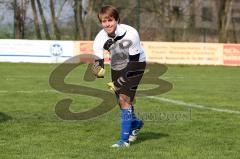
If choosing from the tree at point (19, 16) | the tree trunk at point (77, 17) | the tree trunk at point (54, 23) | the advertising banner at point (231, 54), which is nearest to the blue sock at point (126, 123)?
the advertising banner at point (231, 54)

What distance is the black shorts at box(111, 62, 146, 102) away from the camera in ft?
25.1

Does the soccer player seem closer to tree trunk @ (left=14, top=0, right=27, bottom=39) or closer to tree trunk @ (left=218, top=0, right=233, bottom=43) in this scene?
tree trunk @ (left=14, top=0, right=27, bottom=39)

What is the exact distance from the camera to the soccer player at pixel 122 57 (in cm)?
741

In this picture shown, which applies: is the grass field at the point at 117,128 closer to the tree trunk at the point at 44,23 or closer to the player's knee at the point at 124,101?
the player's knee at the point at 124,101

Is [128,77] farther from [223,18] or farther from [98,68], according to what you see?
[223,18]

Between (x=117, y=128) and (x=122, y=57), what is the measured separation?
2043 mm

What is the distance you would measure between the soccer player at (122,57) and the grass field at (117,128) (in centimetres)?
49

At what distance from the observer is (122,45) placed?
24.7ft

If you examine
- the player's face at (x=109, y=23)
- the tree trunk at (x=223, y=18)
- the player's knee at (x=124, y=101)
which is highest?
the player's face at (x=109, y=23)

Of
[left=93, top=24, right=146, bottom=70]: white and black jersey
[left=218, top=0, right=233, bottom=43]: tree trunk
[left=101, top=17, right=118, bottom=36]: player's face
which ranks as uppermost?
[left=101, top=17, right=118, bottom=36]: player's face

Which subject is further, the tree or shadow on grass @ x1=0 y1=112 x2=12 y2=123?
the tree

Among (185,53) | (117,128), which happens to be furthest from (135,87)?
(185,53)

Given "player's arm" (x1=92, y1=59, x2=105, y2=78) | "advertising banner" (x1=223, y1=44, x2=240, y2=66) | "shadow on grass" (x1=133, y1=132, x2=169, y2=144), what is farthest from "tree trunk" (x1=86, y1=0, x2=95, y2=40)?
"player's arm" (x1=92, y1=59, x2=105, y2=78)

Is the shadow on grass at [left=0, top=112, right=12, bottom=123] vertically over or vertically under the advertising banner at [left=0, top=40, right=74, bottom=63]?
over
